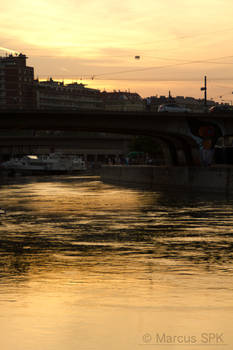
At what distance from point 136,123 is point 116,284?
2774 inches

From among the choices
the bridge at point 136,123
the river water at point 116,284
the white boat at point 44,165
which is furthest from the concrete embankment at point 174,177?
the white boat at point 44,165

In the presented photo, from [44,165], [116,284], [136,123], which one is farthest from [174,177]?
[44,165]

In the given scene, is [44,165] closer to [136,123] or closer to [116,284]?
[136,123]

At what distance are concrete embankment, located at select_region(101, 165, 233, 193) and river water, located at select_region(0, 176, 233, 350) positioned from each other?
37.5 metres

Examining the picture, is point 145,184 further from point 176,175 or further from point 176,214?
point 176,214

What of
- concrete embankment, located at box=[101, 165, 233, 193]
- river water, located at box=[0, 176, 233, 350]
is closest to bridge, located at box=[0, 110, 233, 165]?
concrete embankment, located at box=[101, 165, 233, 193]

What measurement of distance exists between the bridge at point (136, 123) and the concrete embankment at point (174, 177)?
5.16 m

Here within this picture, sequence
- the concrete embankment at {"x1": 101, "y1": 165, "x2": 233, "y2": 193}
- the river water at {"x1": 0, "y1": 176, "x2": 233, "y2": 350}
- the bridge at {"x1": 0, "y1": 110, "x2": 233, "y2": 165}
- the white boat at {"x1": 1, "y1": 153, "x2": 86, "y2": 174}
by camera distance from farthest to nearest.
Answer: the white boat at {"x1": 1, "y1": 153, "x2": 86, "y2": 174}
the bridge at {"x1": 0, "y1": 110, "x2": 233, "y2": 165}
the concrete embankment at {"x1": 101, "y1": 165, "x2": 233, "y2": 193}
the river water at {"x1": 0, "y1": 176, "x2": 233, "y2": 350}

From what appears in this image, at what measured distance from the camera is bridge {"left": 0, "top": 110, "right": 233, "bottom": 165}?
3317 inches

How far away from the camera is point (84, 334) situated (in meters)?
13.5

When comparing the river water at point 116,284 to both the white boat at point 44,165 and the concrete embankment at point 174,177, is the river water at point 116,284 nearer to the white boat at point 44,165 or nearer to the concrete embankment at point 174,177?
the concrete embankment at point 174,177

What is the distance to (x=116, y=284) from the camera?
64.4 ft

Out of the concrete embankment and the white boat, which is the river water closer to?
the concrete embankment

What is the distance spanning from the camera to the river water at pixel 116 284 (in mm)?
13445
